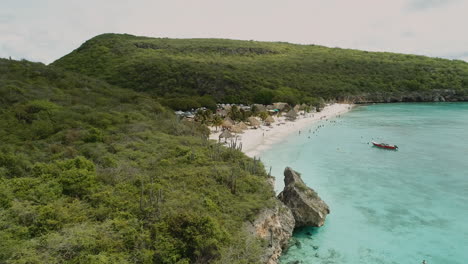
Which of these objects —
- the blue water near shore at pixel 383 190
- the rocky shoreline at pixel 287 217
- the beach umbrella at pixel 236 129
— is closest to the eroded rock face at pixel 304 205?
the rocky shoreline at pixel 287 217

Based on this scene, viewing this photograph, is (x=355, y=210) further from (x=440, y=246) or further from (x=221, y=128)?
(x=221, y=128)

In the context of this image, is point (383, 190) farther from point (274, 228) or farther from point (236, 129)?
point (236, 129)

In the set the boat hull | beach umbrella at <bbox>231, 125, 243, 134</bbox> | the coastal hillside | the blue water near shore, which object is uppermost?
the coastal hillside

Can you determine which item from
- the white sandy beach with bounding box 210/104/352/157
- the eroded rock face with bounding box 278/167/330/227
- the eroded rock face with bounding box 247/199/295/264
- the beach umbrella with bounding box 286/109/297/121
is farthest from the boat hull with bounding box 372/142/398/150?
the eroded rock face with bounding box 247/199/295/264

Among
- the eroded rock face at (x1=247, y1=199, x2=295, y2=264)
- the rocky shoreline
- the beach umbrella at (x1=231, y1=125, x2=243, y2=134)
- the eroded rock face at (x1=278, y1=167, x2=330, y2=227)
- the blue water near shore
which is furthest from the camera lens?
the beach umbrella at (x1=231, y1=125, x2=243, y2=134)

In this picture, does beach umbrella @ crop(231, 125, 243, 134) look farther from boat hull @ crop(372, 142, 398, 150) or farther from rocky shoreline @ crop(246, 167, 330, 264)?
rocky shoreline @ crop(246, 167, 330, 264)

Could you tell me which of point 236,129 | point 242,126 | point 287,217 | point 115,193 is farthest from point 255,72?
point 115,193

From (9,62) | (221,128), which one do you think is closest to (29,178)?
(221,128)
